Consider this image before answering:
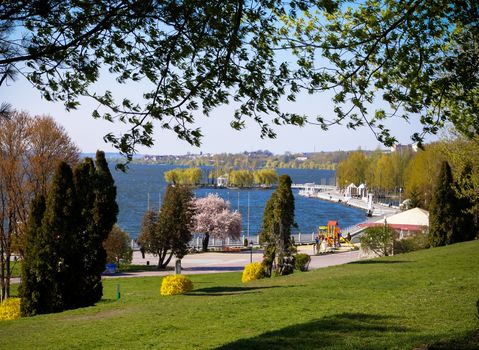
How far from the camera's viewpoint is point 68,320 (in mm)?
12984

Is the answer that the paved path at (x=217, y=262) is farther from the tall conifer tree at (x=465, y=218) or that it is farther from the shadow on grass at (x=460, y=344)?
the shadow on grass at (x=460, y=344)

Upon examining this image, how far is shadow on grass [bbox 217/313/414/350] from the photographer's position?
298 inches

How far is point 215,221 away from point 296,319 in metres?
48.4

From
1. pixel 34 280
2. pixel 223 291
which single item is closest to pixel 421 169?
pixel 223 291

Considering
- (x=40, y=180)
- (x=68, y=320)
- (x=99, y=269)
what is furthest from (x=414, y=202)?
(x=68, y=320)

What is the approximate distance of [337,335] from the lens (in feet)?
26.9

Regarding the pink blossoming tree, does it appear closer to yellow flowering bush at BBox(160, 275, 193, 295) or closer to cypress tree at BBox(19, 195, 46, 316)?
yellow flowering bush at BBox(160, 275, 193, 295)

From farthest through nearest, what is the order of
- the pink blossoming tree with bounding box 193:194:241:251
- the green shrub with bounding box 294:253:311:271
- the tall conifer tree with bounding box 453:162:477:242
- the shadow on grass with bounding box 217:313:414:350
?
the pink blossoming tree with bounding box 193:194:241:251
the tall conifer tree with bounding box 453:162:477:242
the green shrub with bounding box 294:253:311:271
the shadow on grass with bounding box 217:313:414:350

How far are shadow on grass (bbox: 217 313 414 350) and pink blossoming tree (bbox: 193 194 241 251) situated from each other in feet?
158

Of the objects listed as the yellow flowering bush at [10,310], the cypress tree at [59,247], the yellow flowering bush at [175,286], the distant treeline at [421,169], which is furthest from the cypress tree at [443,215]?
the yellow flowering bush at [10,310]

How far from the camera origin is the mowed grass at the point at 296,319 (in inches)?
315

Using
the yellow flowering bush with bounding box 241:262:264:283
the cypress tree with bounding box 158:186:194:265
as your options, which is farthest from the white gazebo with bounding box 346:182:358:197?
the yellow flowering bush with bounding box 241:262:264:283

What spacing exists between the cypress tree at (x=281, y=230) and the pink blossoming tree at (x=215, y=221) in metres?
33.2

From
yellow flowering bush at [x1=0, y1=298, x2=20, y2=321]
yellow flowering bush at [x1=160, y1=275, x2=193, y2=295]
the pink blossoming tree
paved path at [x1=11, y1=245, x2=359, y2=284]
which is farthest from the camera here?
the pink blossoming tree
